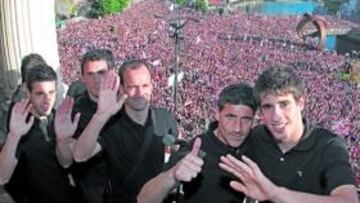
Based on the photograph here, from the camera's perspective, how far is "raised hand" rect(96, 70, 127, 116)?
8.38ft

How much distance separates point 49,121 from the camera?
2.85 metres

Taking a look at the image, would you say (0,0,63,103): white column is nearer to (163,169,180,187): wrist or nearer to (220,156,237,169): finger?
(163,169,180,187): wrist

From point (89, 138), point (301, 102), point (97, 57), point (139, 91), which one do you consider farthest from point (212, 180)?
point (97, 57)

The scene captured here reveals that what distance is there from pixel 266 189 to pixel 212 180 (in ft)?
1.37

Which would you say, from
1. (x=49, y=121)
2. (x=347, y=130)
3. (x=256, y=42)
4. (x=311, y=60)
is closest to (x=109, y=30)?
(x=256, y=42)

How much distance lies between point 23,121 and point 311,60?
73.7ft

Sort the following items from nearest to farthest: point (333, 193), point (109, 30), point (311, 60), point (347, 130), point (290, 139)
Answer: point (333, 193) → point (290, 139) → point (347, 130) → point (311, 60) → point (109, 30)

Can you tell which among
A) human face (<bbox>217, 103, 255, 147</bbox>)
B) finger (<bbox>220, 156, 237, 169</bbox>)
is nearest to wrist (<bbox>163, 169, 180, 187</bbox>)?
finger (<bbox>220, 156, 237, 169</bbox>)

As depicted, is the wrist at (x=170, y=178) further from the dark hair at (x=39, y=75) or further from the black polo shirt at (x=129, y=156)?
the dark hair at (x=39, y=75)

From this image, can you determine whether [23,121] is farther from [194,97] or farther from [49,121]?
[194,97]

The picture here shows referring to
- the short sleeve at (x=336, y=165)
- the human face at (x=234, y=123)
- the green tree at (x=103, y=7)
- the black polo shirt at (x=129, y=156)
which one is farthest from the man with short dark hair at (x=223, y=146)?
the green tree at (x=103, y=7)

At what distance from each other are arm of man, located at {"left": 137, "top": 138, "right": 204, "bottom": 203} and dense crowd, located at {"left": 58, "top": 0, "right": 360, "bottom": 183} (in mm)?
5958

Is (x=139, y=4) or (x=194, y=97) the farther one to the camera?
(x=139, y=4)

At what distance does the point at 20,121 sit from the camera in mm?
2621
